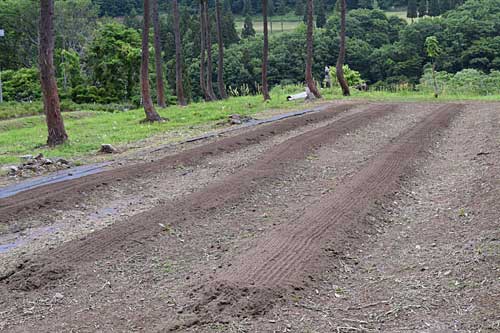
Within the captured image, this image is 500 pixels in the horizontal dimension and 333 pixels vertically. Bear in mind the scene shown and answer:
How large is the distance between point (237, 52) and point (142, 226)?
40839 millimetres

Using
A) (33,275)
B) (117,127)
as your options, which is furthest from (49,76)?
(33,275)

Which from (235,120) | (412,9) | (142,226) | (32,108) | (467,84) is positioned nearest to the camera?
(142,226)

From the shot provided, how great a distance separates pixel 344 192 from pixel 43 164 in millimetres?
6314

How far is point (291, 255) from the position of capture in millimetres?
6426

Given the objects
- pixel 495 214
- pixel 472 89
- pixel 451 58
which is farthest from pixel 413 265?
pixel 451 58

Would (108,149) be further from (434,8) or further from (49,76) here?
(434,8)

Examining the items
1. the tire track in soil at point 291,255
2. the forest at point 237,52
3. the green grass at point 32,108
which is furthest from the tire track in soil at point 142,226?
the forest at point 237,52

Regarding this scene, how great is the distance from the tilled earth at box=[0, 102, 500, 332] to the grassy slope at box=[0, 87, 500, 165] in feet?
12.3

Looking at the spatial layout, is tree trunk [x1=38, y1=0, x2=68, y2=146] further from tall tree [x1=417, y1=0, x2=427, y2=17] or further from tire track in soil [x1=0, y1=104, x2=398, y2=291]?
tall tree [x1=417, y1=0, x2=427, y2=17]

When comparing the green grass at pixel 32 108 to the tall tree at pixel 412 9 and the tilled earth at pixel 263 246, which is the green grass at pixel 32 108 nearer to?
the tilled earth at pixel 263 246

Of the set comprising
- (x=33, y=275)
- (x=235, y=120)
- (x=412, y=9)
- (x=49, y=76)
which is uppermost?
(x=412, y=9)

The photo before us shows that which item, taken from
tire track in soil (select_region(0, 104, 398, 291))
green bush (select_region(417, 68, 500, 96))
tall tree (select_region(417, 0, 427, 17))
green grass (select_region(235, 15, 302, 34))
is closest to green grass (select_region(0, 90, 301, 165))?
tire track in soil (select_region(0, 104, 398, 291))

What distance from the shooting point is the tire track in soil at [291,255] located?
5.24 meters

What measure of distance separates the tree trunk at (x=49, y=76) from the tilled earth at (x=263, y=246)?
4.34 m
